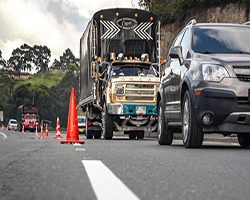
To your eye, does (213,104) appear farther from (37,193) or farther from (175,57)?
(37,193)

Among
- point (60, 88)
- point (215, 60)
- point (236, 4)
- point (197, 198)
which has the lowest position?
point (197, 198)

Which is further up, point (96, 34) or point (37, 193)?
point (96, 34)

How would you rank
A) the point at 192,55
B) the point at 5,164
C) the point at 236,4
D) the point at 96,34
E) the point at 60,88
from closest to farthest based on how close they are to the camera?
the point at 5,164, the point at 192,55, the point at 96,34, the point at 236,4, the point at 60,88

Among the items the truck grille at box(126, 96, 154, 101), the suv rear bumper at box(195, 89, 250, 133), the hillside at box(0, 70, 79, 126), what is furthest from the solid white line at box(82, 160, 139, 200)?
Result: the hillside at box(0, 70, 79, 126)

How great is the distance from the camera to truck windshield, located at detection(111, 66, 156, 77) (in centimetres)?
2015

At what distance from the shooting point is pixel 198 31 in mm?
11844

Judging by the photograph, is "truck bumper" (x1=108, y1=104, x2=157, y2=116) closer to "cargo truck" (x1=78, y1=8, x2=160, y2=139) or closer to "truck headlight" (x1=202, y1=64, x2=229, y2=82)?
"cargo truck" (x1=78, y1=8, x2=160, y2=139)

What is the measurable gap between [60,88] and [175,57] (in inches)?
5200

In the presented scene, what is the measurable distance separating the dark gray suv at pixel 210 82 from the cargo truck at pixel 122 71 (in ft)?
Answer: 22.8

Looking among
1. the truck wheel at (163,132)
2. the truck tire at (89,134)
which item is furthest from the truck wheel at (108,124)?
the truck wheel at (163,132)

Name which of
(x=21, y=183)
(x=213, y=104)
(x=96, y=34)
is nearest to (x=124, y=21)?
(x=96, y=34)

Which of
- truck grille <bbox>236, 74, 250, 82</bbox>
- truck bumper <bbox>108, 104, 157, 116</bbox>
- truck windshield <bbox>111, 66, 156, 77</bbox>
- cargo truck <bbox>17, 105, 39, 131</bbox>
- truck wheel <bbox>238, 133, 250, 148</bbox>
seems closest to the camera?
truck grille <bbox>236, 74, 250, 82</bbox>

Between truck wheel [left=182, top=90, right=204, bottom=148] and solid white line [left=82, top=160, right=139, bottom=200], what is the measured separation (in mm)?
3665

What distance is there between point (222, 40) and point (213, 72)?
1.28 meters
